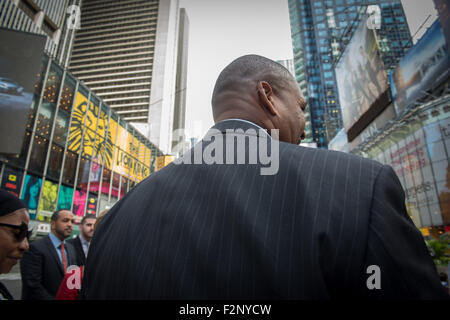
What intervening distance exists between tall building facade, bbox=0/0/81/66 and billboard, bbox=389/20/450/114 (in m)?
55.1

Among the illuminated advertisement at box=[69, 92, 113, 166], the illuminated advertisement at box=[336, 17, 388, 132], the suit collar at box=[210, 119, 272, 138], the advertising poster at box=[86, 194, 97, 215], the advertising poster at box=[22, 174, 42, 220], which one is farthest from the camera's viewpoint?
the illuminated advertisement at box=[336, 17, 388, 132]

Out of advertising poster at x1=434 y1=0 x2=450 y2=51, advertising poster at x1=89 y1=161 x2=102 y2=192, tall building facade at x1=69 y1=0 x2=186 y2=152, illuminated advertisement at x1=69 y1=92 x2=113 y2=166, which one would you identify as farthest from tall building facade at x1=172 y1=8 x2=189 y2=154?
advertising poster at x1=434 y1=0 x2=450 y2=51

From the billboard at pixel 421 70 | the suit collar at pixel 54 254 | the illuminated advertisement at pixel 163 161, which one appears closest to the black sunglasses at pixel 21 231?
the suit collar at pixel 54 254

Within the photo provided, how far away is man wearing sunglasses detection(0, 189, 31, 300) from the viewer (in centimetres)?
230

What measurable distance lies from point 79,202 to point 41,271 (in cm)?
1847

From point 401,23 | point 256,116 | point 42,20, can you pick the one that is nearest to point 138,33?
point 42,20

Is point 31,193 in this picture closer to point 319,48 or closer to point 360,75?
point 360,75

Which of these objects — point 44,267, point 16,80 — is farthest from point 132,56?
point 44,267

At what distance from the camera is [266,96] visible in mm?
1291

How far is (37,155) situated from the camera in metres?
16.8

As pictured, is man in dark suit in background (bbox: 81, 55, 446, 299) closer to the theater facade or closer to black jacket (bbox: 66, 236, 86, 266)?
black jacket (bbox: 66, 236, 86, 266)

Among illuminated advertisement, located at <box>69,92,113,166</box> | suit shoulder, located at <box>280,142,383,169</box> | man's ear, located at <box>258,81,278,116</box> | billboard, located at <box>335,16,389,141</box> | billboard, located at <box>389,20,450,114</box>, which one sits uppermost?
billboard, located at <box>335,16,389,141</box>

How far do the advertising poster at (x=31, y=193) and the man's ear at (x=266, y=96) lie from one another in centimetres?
1856
